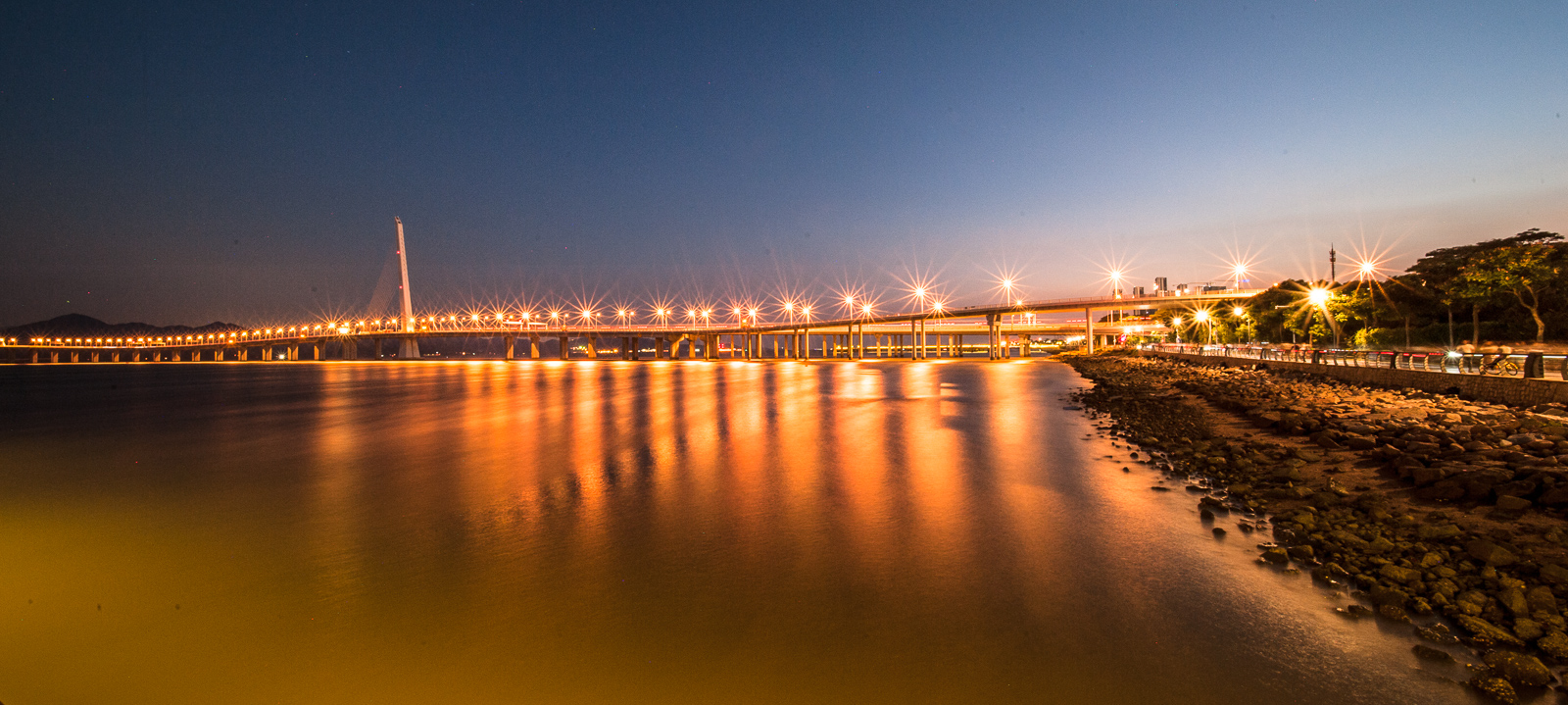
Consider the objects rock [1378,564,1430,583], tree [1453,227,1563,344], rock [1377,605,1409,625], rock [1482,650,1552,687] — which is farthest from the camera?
tree [1453,227,1563,344]

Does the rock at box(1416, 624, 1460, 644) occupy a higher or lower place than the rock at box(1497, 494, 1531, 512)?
lower

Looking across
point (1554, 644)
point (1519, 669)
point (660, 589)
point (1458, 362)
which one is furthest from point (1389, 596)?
point (1458, 362)

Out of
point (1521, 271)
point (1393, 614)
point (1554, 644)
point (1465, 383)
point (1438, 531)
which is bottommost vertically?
point (1393, 614)

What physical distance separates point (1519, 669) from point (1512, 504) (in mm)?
4495

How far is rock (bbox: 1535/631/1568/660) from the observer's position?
472cm

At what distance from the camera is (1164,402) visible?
23281 mm

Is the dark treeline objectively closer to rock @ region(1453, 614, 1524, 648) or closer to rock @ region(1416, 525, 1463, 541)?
rock @ region(1416, 525, 1463, 541)

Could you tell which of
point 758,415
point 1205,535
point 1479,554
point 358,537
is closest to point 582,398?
point 758,415

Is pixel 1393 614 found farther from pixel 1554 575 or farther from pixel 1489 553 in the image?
pixel 1489 553

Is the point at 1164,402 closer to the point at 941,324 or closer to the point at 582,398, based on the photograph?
the point at 582,398

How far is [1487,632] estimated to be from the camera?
16.5 feet

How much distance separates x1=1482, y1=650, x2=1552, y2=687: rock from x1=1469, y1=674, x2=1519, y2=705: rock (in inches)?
3.9

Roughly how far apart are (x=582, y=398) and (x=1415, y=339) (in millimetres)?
56480

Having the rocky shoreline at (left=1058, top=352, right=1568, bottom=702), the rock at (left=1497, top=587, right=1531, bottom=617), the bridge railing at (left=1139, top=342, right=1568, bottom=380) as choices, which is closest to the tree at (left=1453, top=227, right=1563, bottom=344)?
the bridge railing at (left=1139, top=342, right=1568, bottom=380)
